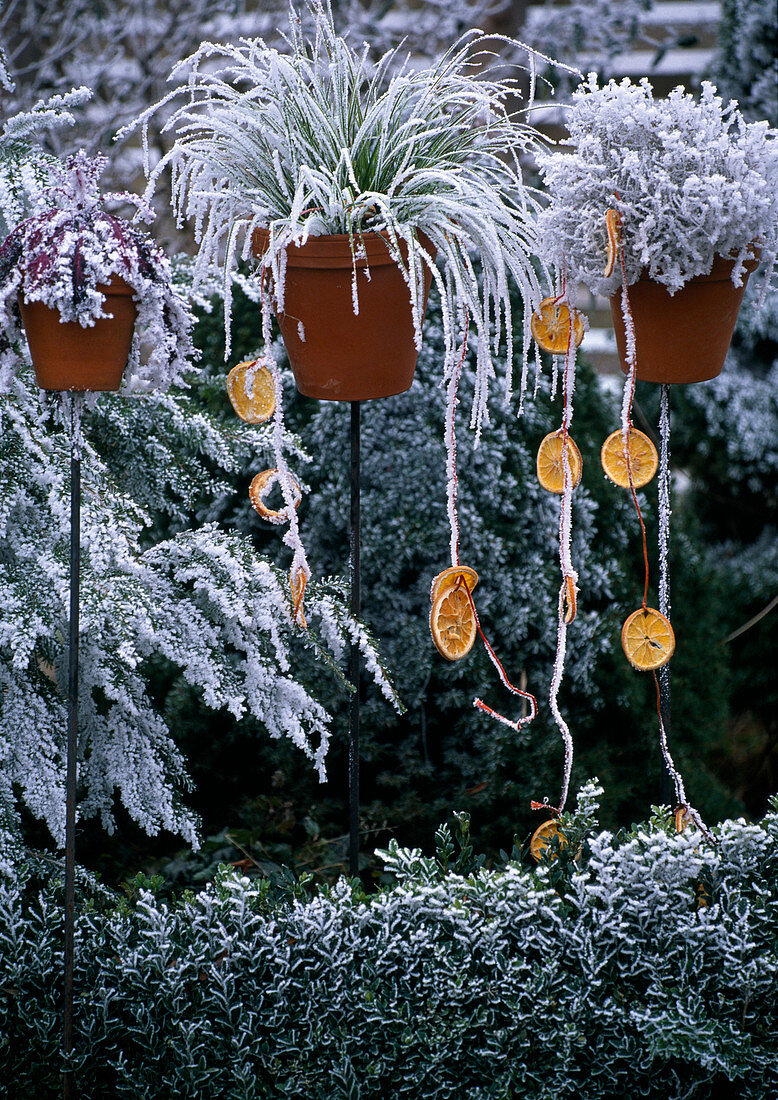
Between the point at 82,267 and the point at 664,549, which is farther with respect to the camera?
the point at 664,549

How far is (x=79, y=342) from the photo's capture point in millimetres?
1460

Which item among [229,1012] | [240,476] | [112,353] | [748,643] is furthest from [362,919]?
[748,643]

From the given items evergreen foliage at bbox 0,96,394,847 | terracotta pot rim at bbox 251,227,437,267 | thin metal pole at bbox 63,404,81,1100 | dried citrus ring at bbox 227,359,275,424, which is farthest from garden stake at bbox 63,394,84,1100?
terracotta pot rim at bbox 251,227,437,267

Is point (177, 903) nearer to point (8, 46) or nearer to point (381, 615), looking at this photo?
point (381, 615)

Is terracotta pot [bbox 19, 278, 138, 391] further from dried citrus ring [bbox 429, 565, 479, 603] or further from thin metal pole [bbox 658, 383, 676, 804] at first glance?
thin metal pole [bbox 658, 383, 676, 804]

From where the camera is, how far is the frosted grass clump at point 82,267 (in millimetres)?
1410

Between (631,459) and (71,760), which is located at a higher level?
(631,459)

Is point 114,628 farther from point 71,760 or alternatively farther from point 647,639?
point 647,639

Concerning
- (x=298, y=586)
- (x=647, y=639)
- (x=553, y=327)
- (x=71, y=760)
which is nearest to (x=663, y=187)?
(x=553, y=327)

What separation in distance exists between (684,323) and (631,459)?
0.22m

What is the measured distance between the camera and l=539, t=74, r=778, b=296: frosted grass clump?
4.75ft

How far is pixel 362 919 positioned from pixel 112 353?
934 mm

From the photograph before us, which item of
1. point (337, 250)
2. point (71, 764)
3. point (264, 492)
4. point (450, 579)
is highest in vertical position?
point (337, 250)

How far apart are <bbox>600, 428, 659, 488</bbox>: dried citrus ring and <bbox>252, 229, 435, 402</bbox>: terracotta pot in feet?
1.13
